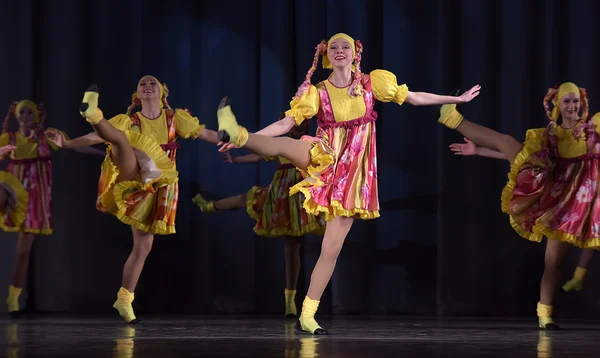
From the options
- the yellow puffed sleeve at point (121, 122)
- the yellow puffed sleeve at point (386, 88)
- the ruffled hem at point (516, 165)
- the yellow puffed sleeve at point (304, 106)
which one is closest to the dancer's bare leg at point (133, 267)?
the yellow puffed sleeve at point (121, 122)

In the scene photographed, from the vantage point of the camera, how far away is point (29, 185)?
6281mm

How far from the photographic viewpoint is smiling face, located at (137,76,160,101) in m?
5.27

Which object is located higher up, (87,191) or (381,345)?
(87,191)

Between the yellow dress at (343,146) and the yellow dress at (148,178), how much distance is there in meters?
1.15

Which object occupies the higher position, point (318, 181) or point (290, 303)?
point (318, 181)

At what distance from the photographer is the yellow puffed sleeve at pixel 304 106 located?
4.19 meters

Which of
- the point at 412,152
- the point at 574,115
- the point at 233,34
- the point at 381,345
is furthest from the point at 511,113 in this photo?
the point at 381,345

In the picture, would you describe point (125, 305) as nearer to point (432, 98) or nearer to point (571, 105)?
point (432, 98)

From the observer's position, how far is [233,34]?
6.52 m

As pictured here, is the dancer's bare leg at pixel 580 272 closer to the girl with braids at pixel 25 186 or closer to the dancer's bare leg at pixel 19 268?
the girl with braids at pixel 25 186

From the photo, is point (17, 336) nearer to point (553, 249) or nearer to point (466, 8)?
point (553, 249)

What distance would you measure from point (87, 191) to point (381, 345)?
365cm

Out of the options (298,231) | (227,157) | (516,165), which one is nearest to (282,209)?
(298,231)

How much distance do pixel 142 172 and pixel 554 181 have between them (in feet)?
7.29
